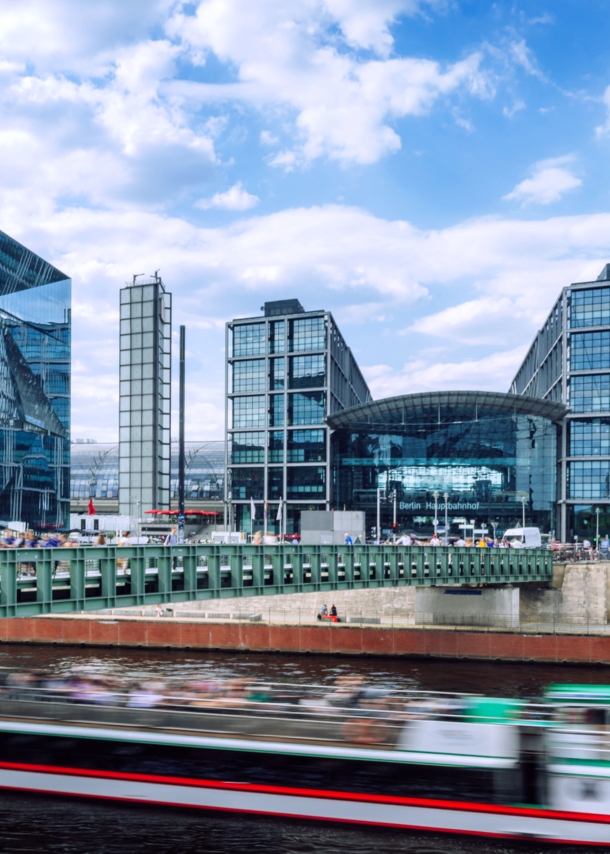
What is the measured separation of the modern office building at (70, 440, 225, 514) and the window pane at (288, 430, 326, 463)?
36.2 m

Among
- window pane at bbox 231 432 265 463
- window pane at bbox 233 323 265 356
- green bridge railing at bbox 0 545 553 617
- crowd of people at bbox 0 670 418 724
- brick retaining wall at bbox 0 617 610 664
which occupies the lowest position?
brick retaining wall at bbox 0 617 610 664

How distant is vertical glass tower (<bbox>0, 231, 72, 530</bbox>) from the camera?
9956 centimetres

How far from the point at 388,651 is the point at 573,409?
224ft

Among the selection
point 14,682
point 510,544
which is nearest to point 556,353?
point 510,544

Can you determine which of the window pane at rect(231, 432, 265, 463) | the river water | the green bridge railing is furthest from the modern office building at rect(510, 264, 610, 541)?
the river water

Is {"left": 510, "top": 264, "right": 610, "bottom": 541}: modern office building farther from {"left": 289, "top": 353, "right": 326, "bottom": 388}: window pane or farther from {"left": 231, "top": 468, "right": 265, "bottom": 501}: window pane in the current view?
{"left": 231, "top": 468, "right": 265, "bottom": 501}: window pane

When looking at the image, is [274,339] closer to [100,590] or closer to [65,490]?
[65,490]

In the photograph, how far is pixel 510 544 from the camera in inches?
2904

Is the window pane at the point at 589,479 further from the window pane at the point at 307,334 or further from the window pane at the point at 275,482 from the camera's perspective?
the window pane at the point at 275,482

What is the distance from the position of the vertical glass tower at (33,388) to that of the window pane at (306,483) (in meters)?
32.5

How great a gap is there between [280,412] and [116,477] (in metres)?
51.9

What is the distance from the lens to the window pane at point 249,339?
420 ft

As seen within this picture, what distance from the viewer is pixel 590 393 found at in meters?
113

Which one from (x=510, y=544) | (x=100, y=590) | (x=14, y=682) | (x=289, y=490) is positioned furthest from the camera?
(x=289, y=490)
